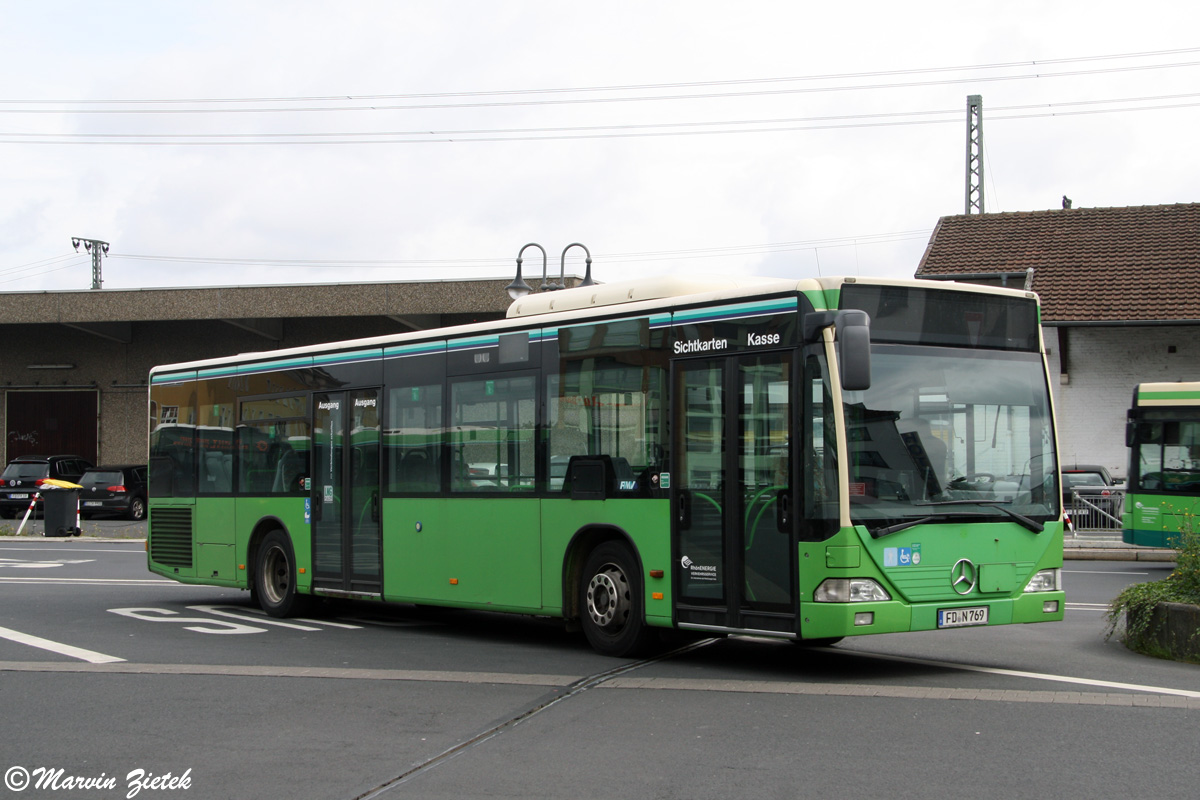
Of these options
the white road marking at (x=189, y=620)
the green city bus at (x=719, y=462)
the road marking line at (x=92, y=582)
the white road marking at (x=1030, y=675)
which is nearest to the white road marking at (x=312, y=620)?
the green city bus at (x=719, y=462)

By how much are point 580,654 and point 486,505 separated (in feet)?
5.45

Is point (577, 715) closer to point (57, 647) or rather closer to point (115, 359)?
point (57, 647)

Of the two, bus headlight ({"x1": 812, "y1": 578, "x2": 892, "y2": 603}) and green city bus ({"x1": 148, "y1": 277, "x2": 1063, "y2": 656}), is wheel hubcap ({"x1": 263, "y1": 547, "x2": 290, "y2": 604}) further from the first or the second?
bus headlight ({"x1": 812, "y1": 578, "x2": 892, "y2": 603})

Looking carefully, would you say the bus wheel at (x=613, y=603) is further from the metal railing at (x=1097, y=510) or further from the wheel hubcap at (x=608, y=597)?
the metal railing at (x=1097, y=510)

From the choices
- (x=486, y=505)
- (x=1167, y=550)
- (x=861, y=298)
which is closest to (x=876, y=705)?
A: (x=861, y=298)

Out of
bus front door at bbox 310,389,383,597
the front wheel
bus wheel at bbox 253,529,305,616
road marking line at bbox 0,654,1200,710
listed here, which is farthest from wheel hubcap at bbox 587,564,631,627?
the front wheel

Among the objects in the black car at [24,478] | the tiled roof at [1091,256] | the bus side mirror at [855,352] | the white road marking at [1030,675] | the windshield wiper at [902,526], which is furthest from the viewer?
the black car at [24,478]

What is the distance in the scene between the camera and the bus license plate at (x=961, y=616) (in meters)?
8.92

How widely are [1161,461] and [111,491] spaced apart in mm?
26490

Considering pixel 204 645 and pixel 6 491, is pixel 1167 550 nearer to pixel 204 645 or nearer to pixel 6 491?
pixel 204 645

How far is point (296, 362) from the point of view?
13.8m

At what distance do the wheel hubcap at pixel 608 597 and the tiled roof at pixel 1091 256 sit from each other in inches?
725

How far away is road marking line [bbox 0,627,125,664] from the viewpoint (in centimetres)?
1056

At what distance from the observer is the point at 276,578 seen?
14.2m
